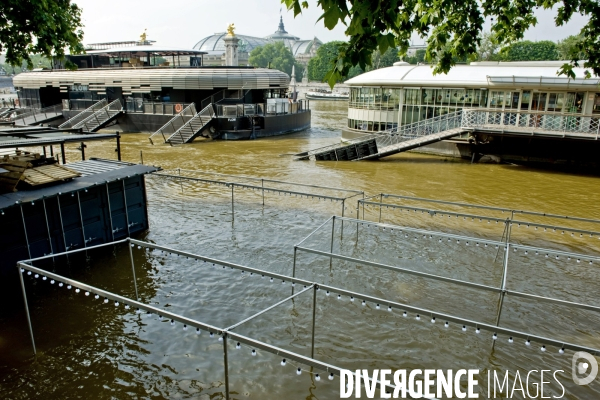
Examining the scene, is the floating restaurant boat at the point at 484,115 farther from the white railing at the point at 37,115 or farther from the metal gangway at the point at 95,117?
the white railing at the point at 37,115

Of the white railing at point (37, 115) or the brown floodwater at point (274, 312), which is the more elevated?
the white railing at point (37, 115)

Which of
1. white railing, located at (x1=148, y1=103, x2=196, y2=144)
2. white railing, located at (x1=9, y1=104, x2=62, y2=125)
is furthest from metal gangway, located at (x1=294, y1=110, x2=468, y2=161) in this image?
white railing, located at (x1=9, y1=104, x2=62, y2=125)

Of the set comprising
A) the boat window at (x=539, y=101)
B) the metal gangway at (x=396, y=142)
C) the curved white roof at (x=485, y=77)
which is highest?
the curved white roof at (x=485, y=77)

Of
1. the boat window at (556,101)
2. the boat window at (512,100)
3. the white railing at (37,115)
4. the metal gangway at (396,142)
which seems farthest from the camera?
the white railing at (37,115)

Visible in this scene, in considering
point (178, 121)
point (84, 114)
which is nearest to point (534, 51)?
point (178, 121)

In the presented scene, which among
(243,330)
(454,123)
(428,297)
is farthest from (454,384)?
(454,123)

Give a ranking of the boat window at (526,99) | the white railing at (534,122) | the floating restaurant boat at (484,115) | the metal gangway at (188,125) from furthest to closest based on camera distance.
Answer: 1. the metal gangway at (188,125)
2. the boat window at (526,99)
3. the floating restaurant boat at (484,115)
4. the white railing at (534,122)

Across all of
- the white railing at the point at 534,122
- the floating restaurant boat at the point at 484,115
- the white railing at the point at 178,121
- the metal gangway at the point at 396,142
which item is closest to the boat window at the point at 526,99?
the floating restaurant boat at the point at 484,115

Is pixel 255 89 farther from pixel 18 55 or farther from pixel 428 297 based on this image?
pixel 428 297

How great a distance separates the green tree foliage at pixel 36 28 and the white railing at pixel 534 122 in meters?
20.4

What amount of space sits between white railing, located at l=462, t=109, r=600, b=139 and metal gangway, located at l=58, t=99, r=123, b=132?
95.8 ft

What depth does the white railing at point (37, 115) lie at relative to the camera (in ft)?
137

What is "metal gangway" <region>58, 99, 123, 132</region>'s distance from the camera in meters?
37.4

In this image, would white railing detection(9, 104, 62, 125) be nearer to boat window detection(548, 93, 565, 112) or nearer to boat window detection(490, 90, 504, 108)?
boat window detection(490, 90, 504, 108)
